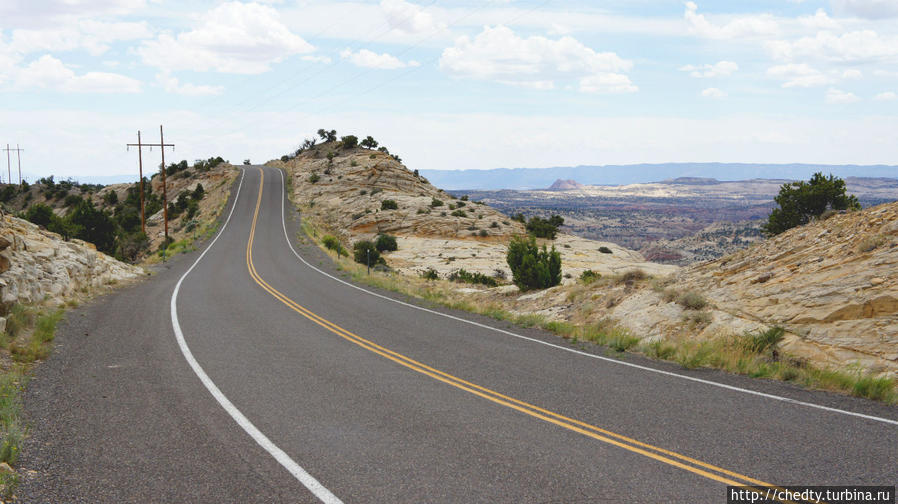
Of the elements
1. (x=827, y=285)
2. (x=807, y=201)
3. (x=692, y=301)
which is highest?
(x=807, y=201)

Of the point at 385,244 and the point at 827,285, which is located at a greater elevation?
the point at 827,285

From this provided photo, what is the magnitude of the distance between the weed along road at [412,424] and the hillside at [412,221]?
2675cm

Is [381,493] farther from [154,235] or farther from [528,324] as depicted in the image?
[154,235]

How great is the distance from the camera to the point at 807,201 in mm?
28062

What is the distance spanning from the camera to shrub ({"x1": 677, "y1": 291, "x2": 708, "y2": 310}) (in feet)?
40.4

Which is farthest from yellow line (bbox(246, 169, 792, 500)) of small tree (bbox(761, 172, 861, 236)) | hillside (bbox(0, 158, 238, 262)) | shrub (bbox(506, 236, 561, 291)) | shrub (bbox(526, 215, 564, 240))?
shrub (bbox(526, 215, 564, 240))

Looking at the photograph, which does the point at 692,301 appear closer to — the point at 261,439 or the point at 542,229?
the point at 261,439

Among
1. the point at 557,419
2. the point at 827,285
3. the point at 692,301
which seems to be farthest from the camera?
the point at 692,301

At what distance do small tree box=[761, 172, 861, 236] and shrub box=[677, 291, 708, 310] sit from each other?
1882 centimetres

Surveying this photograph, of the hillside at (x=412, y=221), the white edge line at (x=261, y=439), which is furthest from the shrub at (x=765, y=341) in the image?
the hillside at (x=412, y=221)

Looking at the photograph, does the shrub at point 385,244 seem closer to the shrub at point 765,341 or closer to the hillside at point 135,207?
the hillside at point 135,207

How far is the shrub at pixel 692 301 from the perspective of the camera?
485 inches

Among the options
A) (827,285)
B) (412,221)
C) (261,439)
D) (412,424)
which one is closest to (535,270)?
(827,285)

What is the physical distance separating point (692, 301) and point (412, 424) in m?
7.99
